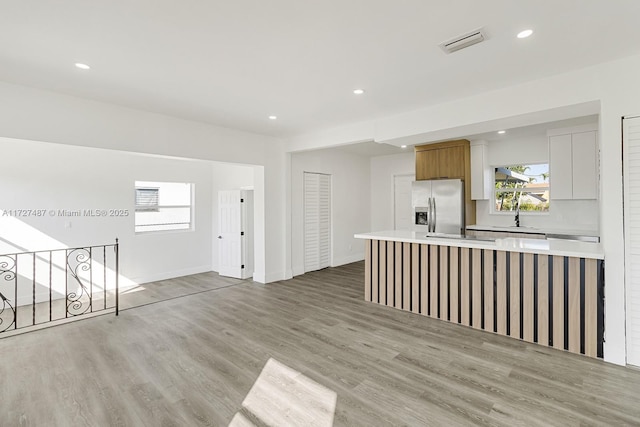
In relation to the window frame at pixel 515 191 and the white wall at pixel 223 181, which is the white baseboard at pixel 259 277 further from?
the window frame at pixel 515 191

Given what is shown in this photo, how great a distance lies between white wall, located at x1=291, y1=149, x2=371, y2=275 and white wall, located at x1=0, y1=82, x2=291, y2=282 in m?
0.37

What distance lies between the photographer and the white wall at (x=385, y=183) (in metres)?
7.84

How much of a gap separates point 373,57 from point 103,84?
9.56 feet

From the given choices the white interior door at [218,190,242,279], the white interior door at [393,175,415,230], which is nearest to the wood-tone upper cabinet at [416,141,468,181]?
the white interior door at [393,175,415,230]

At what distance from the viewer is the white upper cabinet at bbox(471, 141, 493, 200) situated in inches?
233

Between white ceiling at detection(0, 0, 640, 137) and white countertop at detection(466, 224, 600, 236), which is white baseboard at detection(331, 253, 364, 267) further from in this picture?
white ceiling at detection(0, 0, 640, 137)

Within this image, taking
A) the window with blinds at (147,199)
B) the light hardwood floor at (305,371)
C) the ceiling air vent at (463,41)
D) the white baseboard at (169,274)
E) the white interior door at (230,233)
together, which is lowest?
the light hardwood floor at (305,371)

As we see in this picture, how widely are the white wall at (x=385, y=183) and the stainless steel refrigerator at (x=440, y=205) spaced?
1.78 m

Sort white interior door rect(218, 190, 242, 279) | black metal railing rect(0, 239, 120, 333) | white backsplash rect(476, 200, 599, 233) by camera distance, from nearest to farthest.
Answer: black metal railing rect(0, 239, 120, 333) → white backsplash rect(476, 200, 599, 233) → white interior door rect(218, 190, 242, 279)

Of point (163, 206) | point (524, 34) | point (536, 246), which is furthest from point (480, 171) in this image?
point (163, 206)

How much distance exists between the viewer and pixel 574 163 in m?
4.97

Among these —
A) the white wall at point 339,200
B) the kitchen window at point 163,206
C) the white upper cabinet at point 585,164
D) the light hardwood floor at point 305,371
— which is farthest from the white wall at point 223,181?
the white upper cabinet at point 585,164

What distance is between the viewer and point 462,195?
569 cm

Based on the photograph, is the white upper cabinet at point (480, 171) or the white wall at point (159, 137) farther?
the white upper cabinet at point (480, 171)
